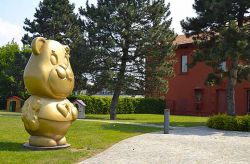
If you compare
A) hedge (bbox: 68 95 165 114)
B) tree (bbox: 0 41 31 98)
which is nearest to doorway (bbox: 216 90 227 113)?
hedge (bbox: 68 95 165 114)

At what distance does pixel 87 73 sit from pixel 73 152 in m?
17.1

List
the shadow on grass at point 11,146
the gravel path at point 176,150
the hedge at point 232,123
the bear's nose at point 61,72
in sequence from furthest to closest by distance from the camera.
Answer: the hedge at point 232,123 < the shadow on grass at point 11,146 < the bear's nose at point 61,72 < the gravel path at point 176,150

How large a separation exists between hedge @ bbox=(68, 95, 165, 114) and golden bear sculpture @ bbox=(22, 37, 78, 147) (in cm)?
2230

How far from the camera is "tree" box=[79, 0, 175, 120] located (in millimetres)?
26656

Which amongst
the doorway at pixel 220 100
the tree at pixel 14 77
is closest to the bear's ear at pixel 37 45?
the doorway at pixel 220 100

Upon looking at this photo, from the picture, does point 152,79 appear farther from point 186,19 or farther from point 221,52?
point 221,52

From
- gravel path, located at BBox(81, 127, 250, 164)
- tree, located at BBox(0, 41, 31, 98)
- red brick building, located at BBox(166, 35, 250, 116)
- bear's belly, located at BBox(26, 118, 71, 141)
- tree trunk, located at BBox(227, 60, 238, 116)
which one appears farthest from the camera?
tree, located at BBox(0, 41, 31, 98)

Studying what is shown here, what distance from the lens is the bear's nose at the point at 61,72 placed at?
438 inches

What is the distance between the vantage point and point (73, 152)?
11047mm

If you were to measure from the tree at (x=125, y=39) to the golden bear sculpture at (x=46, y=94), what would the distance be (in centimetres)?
1507

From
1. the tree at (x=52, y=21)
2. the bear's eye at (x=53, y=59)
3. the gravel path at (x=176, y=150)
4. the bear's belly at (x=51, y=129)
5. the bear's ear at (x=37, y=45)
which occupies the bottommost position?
the gravel path at (x=176, y=150)

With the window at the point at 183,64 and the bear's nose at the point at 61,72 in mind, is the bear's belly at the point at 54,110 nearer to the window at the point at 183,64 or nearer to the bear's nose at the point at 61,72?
the bear's nose at the point at 61,72

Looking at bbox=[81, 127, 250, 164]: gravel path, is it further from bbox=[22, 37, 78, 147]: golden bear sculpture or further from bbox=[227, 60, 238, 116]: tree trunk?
bbox=[227, 60, 238, 116]: tree trunk

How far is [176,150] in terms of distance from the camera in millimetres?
12148
